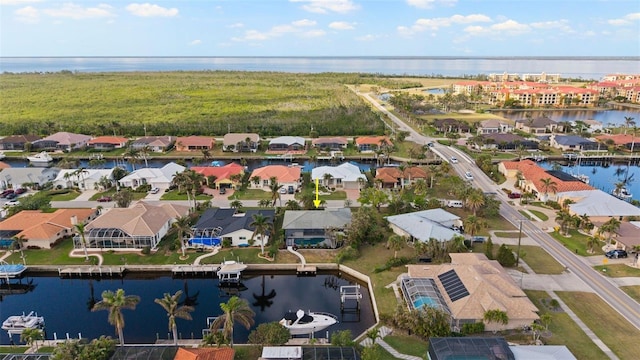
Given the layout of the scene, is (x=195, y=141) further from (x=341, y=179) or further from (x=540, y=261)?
(x=540, y=261)

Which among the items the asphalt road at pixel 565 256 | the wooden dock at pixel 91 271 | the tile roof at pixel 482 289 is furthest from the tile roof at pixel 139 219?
the asphalt road at pixel 565 256

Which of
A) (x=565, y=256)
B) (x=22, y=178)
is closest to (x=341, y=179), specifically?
(x=565, y=256)

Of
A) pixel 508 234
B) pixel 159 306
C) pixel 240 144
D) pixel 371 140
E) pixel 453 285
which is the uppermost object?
pixel 371 140

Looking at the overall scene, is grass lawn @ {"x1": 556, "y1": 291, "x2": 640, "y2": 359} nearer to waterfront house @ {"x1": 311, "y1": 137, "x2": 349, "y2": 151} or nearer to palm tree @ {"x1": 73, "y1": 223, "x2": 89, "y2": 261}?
palm tree @ {"x1": 73, "y1": 223, "x2": 89, "y2": 261}

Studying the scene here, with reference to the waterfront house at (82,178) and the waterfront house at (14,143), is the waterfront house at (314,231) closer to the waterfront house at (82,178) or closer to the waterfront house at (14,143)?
the waterfront house at (82,178)

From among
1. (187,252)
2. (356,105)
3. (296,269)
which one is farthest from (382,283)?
(356,105)

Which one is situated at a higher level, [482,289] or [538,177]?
[538,177]
